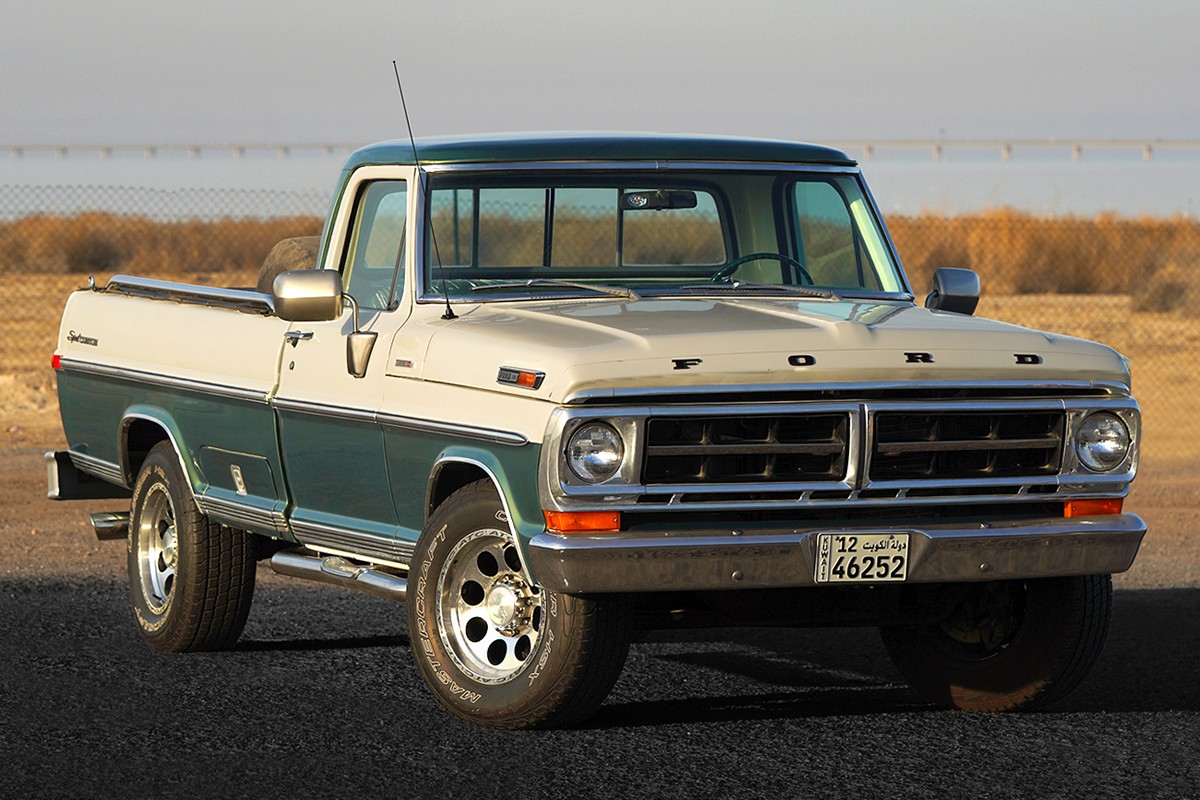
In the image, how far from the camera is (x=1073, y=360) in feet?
23.0

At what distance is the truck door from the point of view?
759 cm

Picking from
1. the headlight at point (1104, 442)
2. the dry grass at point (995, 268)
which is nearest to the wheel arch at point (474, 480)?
the headlight at point (1104, 442)

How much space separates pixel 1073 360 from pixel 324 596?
4.74m

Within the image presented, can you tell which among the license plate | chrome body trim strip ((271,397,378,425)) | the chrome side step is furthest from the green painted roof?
the license plate

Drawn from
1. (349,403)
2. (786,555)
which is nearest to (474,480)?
(349,403)

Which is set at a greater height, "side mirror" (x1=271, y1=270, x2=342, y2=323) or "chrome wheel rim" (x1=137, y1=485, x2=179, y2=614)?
"side mirror" (x1=271, y1=270, x2=342, y2=323)

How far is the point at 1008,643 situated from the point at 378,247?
289 centimetres

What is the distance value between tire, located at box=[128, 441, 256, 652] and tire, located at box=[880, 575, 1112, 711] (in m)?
2.78

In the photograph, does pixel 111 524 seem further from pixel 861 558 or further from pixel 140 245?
pixel 140 245

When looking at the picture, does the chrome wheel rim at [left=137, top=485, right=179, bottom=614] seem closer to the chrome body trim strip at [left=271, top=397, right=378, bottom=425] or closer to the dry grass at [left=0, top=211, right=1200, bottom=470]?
the chrome body trim strip at [left=271, top=397, right=378, bottom=425]

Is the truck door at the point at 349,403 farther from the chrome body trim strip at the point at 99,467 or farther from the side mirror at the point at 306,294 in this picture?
the chrome body trim strip at the point at 99,467

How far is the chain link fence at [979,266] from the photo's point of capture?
2539 centimetres

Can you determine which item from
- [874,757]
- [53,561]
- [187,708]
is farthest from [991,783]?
[53,561]

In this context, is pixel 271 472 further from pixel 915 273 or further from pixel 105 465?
pixel 915 273
